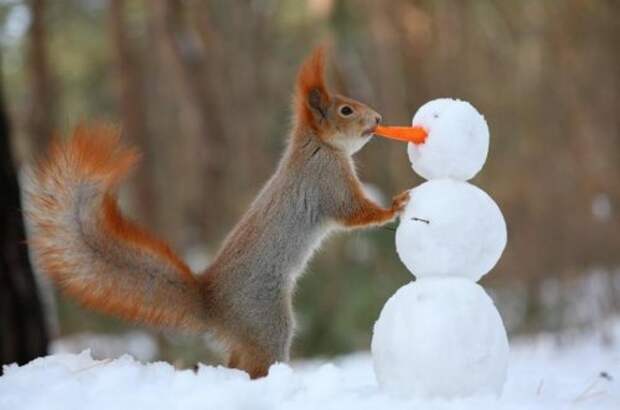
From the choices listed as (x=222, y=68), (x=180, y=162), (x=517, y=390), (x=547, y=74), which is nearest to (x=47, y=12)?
(x=222, y=68)

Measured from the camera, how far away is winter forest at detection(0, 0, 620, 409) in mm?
6238

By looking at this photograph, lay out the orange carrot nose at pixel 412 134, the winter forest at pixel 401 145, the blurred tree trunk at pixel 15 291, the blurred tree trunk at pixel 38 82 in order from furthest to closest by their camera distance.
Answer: the blurred tree trunk at pixel 38 82 → the winter forest at pixel 401 145 → the blurred tree trunk at pixel 15 291 → the orange carrot nose at pixel 412 134

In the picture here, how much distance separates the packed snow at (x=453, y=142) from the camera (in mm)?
2301

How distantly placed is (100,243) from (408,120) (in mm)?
4902

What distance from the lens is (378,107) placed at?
27.4 ft

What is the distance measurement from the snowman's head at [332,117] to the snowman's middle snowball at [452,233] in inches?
21.3

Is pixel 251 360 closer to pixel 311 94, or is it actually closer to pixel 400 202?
pixel 400 202

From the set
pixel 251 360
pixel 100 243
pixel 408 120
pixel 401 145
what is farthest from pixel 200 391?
pixel 401 145

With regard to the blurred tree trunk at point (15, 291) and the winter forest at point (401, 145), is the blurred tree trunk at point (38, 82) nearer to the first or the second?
the winter forest at point (401, 145)

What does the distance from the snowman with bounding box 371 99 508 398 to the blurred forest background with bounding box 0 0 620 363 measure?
10.2 feet

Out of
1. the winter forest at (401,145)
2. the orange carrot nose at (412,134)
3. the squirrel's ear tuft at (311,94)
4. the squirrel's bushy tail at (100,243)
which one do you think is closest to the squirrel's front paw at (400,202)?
the orange carrot nose at (412,134)

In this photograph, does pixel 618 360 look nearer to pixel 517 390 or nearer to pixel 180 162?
pixel 517 390

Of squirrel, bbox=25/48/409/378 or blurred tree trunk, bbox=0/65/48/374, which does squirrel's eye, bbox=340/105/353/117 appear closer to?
squirrel, bbox=25/48/409/378

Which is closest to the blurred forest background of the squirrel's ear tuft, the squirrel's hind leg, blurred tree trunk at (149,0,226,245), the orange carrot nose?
blurred tree trunk at (149,0,226,245)
